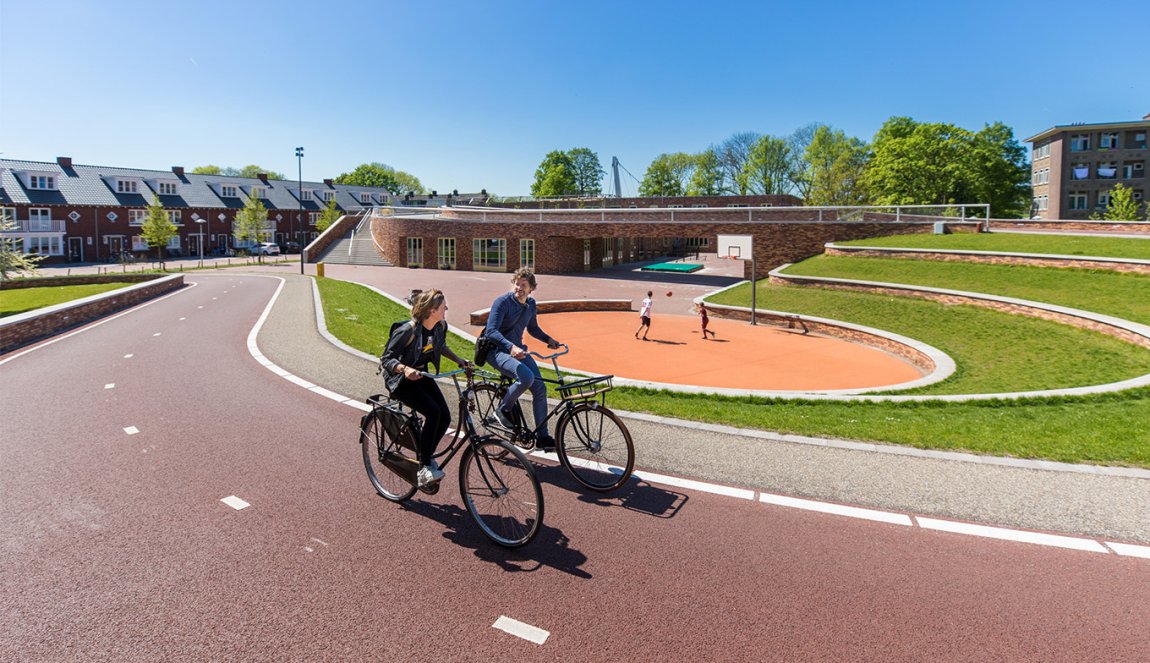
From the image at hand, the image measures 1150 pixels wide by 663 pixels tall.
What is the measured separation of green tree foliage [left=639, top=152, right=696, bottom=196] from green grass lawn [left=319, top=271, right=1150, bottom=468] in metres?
94.0

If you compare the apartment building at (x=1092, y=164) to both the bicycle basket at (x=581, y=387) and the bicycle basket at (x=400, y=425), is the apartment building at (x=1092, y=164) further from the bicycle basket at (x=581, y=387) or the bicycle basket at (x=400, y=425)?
the bicycle basket at (x=400, y=425)

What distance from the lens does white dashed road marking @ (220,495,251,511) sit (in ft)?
18.6

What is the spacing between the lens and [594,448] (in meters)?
6.41

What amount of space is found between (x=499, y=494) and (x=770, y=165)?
87.7 m

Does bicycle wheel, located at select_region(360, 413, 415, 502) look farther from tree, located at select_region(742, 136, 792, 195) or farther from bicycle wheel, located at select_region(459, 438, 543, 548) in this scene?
tree, located at select_region(742, 136, 792, 195)

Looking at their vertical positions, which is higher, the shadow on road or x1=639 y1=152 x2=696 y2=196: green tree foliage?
x1=639 y1=152 x2=696 y2=196: green tree foliage

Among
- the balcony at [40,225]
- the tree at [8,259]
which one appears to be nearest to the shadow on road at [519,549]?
the tree at [8,259]

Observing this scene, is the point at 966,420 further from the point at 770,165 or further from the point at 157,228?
the point at 770,165

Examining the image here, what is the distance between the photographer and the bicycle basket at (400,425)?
5.56m

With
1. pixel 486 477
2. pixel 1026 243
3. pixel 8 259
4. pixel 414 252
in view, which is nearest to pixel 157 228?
pixel 414 252

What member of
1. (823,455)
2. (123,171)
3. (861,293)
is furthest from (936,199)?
(123,171)

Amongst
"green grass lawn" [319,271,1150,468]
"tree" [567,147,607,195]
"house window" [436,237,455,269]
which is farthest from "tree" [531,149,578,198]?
"green grass lawn" [319,271,1150,468]

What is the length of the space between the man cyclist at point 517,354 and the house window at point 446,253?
44.4m

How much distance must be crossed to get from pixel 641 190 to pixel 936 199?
1885 inches
